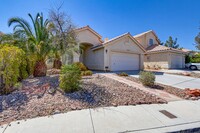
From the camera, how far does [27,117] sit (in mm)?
3994

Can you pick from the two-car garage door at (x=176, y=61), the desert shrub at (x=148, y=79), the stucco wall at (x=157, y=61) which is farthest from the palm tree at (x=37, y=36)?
the two-car garage door at (x=176, y=61)

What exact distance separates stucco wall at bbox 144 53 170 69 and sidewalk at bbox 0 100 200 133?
1886 centimetres

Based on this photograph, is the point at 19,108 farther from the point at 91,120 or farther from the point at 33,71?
the point at 33,71

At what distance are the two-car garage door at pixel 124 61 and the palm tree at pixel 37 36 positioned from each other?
340 inches

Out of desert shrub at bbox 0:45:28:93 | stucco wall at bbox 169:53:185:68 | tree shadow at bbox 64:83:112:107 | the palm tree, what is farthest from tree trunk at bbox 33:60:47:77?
stucco wall at bbox 169:53:185:68

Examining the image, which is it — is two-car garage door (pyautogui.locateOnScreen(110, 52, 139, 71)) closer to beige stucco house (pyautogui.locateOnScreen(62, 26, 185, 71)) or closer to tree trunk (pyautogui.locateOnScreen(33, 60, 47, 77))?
beige stucco house (pyautogui.locateOnScreen(62, 26, 185, 71))

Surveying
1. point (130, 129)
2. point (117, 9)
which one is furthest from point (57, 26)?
point (130, 129)

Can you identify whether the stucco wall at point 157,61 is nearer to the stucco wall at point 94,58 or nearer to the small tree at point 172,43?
the stucco wall at point 94,58

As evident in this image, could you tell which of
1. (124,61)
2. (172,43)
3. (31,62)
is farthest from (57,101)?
(172,43)

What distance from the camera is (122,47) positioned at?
17.2m

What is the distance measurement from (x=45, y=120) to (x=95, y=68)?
14.8 m

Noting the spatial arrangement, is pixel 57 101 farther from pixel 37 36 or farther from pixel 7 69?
pixel 37 36

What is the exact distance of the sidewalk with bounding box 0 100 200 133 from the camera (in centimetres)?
329

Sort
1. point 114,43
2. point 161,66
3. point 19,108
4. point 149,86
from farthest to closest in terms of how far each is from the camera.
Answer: point 161,66 < point 114,43 < point 149,86 < point 19,108
